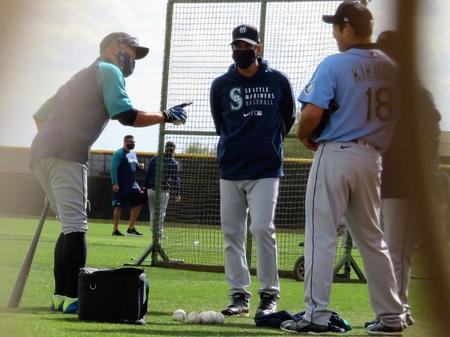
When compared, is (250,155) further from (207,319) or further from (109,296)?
(109,296)

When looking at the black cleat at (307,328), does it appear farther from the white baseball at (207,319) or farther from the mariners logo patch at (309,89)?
the mariners logo patch at (309,89)

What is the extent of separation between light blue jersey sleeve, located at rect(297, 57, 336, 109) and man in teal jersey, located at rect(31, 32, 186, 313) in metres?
0.95

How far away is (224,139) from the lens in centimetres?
580

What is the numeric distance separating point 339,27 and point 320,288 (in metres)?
1.36

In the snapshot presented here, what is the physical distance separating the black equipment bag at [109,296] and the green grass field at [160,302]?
11cm

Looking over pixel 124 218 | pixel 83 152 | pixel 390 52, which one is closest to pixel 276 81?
pixel 83 152

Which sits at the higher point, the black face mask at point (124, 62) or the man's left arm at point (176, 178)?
the black face mask at point (124, 62)

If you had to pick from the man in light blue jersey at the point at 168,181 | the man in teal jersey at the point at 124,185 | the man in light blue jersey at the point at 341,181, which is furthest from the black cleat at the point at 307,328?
the man in teal jersey at the point at 124,185

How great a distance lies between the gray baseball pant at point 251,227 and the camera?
5.64m

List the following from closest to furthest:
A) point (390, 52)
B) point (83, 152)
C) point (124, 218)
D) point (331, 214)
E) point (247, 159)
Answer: point (390, 52) < point (331, 214) < point (83, 152) < point (247, 159) < point (124, 218)

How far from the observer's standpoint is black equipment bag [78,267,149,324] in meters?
5.01

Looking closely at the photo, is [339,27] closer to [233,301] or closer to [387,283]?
[387,283]

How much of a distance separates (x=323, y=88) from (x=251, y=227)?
1.68m

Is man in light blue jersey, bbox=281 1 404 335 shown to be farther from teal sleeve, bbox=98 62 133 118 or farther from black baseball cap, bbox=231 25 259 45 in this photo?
black baseball cap, bbox=231 25 259 45
